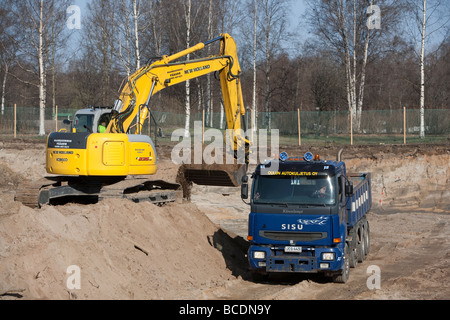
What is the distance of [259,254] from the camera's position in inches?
461

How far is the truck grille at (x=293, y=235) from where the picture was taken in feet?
37.7

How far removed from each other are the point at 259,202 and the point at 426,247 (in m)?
7.14

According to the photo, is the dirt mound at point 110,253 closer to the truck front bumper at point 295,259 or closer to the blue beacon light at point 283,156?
the truck front bumper at point 295,259

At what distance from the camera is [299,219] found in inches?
454

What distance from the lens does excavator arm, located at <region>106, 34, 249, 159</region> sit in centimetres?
1541

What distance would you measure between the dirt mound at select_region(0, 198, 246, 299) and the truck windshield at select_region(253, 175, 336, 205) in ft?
6.46

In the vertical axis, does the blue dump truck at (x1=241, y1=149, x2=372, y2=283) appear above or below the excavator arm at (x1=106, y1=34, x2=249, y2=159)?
below

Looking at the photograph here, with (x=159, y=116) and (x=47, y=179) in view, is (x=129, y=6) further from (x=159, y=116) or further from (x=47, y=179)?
(x=47, y=179)

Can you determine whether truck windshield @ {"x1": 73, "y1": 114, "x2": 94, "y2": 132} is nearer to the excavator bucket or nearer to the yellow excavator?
the yellow excavator

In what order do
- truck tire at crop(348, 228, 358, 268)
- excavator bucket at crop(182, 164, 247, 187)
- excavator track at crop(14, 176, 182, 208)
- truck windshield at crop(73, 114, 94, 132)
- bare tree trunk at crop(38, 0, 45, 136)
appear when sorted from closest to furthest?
1. truck tire at crop(348, 228, 358, 268)
2. excavator track at crop(14, 176, 182, 208)
3. truck windshield at crop(73, 114, 94, 132)
4. excavator bucket at crop(182, 164, 247, 187)
5. bare tree trunk at crop(38, 0, 45, 136)

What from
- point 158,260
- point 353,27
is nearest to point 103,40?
point 353,27

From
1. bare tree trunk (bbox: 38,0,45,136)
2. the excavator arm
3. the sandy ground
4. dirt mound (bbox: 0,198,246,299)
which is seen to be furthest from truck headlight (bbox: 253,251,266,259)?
bare tree trunk (bbox: 38,0,45,136)

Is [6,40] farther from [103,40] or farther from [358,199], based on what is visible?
[358,199]

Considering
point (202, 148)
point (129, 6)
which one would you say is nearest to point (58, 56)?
point (129, 6)
